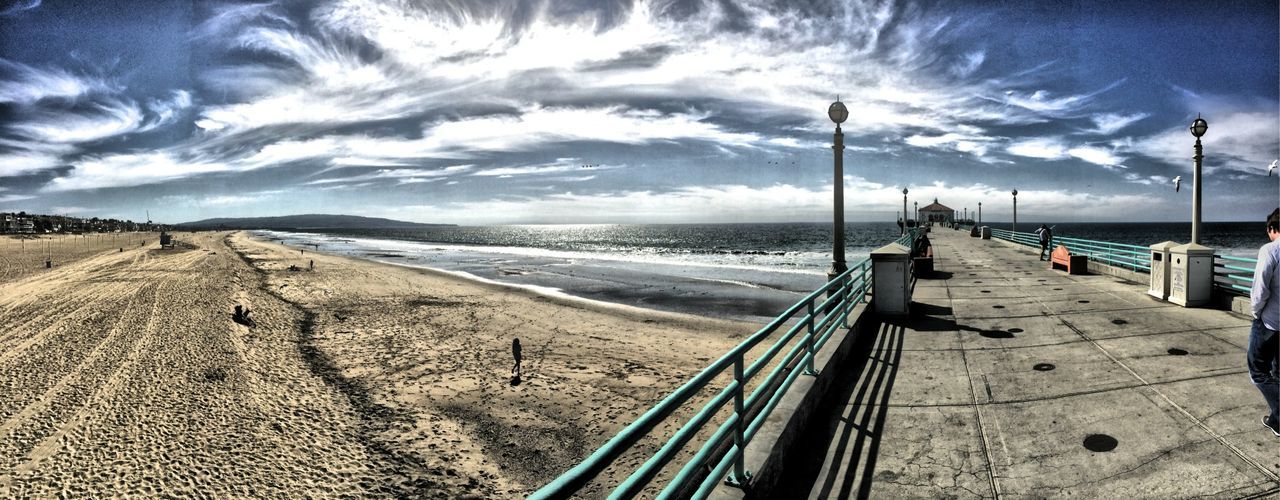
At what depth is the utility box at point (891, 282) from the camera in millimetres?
9023

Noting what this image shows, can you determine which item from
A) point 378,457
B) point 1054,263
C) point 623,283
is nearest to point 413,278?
point 623,283

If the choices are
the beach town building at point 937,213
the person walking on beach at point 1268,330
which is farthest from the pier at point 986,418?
the beach town building at point 937,213

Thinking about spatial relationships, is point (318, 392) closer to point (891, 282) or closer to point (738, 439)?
point (738, 439)

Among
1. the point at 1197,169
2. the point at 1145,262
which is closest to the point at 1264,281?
the point at 1197,169

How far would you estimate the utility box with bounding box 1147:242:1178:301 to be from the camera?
9.63m

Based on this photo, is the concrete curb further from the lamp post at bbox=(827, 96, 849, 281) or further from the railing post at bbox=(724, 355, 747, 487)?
the lamp post at bbox=(827, 96, 849, 281)

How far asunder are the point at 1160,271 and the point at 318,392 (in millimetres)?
15689

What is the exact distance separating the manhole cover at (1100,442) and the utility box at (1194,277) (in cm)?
730

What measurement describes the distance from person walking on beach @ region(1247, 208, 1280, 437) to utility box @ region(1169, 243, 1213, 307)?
21.3 feet

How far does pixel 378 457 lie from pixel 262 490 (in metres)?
1.30

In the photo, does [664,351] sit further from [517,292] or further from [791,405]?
[517,292]

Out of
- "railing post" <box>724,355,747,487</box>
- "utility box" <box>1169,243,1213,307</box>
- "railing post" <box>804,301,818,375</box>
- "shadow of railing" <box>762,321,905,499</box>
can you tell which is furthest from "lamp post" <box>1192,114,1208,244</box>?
"railing post" <box>724,355,747,487</box>

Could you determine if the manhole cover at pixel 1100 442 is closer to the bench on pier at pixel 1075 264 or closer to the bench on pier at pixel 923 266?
the bench on pier at pixel 923 266

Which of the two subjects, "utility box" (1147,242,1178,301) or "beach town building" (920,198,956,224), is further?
"beach town building" (920,198,956,224)
